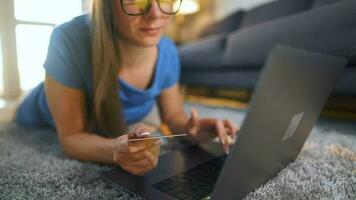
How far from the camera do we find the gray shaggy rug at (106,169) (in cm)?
42

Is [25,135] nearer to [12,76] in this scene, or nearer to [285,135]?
[12,76]

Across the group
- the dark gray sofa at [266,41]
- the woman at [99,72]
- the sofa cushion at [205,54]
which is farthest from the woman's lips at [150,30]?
the sofa cushion at [205,54]

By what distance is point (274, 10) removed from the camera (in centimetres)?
142

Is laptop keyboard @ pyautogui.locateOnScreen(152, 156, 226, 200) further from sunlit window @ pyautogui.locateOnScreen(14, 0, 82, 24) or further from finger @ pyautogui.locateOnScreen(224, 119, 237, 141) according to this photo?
sunlit window @ pyautogui.locateOnScreen(14, 0, 82, 24)

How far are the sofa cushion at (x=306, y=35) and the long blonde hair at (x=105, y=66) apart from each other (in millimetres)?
420

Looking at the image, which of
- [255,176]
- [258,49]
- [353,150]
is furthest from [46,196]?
[258,49]

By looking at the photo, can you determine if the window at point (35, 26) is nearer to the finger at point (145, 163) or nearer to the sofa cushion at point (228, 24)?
the finger at point (145, 163)

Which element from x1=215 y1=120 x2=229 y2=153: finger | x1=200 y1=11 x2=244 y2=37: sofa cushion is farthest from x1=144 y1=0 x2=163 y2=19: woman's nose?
x1=200 y1=11 x2=244 y2=37: sofa cushion

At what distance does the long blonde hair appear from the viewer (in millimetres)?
527

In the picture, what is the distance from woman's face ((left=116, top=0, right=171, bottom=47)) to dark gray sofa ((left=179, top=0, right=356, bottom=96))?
33cm

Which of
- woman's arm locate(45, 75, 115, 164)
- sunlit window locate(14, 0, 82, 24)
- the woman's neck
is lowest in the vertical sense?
woman's arm locate(45, 75, 115, 164)

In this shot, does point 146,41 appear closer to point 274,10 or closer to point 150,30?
point 150,30

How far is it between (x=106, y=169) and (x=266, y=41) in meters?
0.71

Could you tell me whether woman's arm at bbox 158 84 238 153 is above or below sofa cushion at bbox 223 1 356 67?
below
